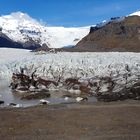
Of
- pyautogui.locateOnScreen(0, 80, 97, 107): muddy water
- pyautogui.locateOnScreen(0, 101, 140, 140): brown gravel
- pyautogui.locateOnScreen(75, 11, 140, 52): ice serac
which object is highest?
pyautogui.locateOnScreen(75, 11, 140, 52): ice serac

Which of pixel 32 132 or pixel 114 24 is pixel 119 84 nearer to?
pixel 32 132

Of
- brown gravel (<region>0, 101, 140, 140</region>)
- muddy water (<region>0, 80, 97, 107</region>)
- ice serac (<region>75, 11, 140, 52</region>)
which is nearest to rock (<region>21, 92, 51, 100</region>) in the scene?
muddy water (<region>0, 80, 97, 107</region>)

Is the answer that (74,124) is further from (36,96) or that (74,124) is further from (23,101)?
(36,96)

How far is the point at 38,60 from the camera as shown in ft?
178

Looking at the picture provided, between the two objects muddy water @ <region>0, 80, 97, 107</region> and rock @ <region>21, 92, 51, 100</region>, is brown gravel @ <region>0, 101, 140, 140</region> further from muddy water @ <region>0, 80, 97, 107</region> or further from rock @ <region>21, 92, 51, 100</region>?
rock @ <region>21, 92, 51, 100</region>

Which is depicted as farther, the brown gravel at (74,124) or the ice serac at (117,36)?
the ice serac at (117,36)

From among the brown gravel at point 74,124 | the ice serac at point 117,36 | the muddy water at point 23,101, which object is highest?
the ice serac at point 117,36

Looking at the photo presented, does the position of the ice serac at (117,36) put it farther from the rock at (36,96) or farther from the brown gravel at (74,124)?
the brown gravel at (74,124)

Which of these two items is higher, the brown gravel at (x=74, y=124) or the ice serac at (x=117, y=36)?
the ice serac at (x=117, y=36)

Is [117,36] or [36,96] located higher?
[117,36]

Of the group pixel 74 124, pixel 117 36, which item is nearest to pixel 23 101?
pixel 74 124

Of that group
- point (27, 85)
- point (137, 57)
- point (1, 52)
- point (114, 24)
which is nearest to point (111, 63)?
point (137, 57)

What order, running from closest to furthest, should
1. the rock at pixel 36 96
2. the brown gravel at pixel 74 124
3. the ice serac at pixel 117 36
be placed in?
1. the brown gravel at pixel 74 124
2. the rock at pixel 36 96
3. the ice serac at pixel 117 36

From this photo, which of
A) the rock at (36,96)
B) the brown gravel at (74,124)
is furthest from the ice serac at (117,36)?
the brown gravel at (74,124)
